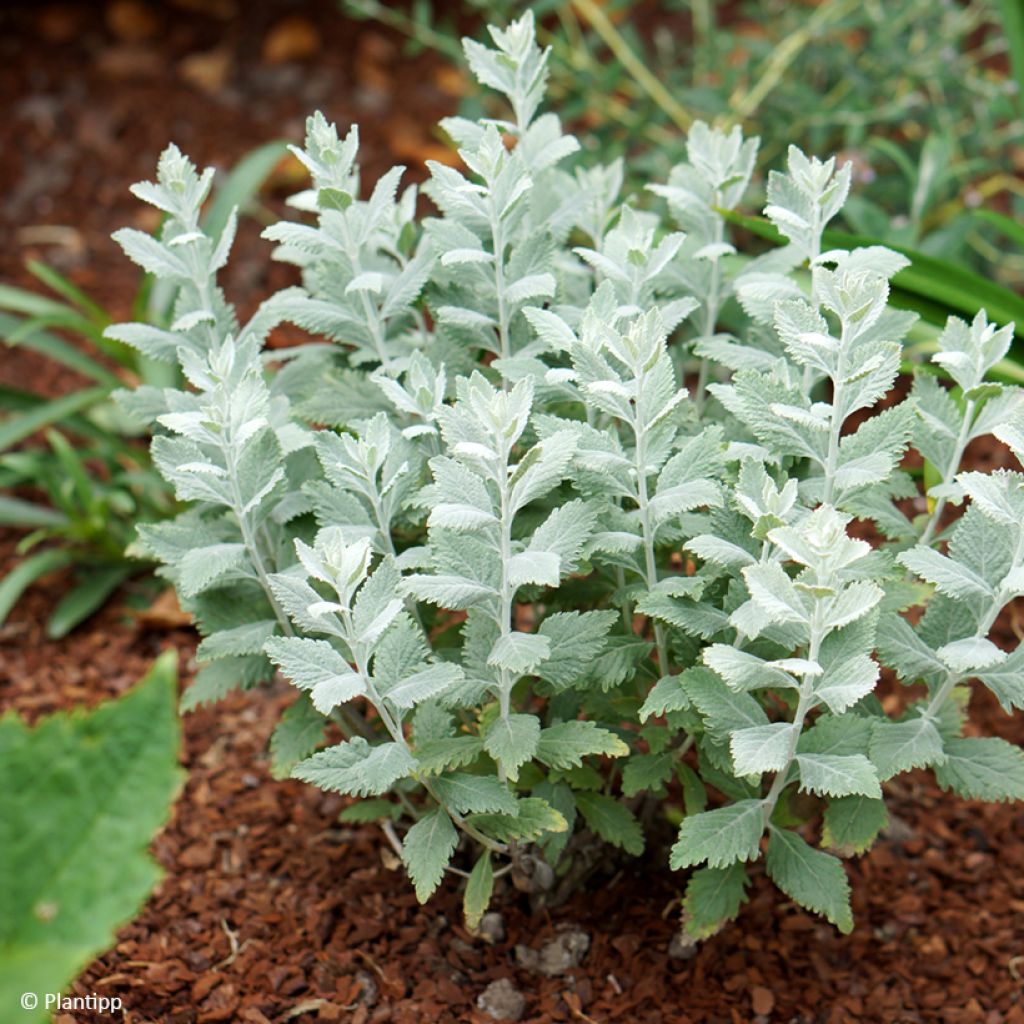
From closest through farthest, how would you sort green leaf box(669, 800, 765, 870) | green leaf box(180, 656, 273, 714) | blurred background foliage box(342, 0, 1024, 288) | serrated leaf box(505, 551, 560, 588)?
serrated leaf box(505, 551, 560, 588) < green leaf box(669, 800, 765, 870) < green leaf box(180, 656, 273, 714) < blurred background foliage box(342, 0, 1024, 288)

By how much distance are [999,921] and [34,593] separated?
178 cm

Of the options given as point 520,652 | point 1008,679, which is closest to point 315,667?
point 520,652

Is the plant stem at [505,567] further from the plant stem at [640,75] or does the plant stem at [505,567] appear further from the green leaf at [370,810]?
the plant stem at [640,75]

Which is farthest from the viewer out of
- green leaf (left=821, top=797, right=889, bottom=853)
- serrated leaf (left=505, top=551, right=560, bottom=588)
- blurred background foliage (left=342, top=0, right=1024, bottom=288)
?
blurred background foliage (left=342, top=0, right=1024, bottom=288)

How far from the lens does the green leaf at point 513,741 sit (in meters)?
1.35

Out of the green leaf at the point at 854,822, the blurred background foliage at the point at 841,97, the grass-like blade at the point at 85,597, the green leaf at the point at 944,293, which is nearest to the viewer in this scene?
the green leaf at the point at 854,822

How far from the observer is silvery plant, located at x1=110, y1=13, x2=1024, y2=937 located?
134cm

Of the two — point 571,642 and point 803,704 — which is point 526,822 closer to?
point 571,642

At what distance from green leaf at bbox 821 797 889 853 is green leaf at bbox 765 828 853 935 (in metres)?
0.03

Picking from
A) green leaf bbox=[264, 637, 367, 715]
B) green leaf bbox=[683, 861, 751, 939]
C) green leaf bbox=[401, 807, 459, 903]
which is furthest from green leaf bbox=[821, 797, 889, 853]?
green leaf bbox=[264, 637, 367, 715]

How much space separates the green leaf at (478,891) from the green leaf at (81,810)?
2.05ft

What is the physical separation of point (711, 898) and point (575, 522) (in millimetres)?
483

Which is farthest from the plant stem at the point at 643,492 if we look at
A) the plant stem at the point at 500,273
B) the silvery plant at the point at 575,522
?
the plant stem at the point at 500,273

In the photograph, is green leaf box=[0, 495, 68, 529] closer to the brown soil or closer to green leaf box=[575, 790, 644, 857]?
the brown soil
